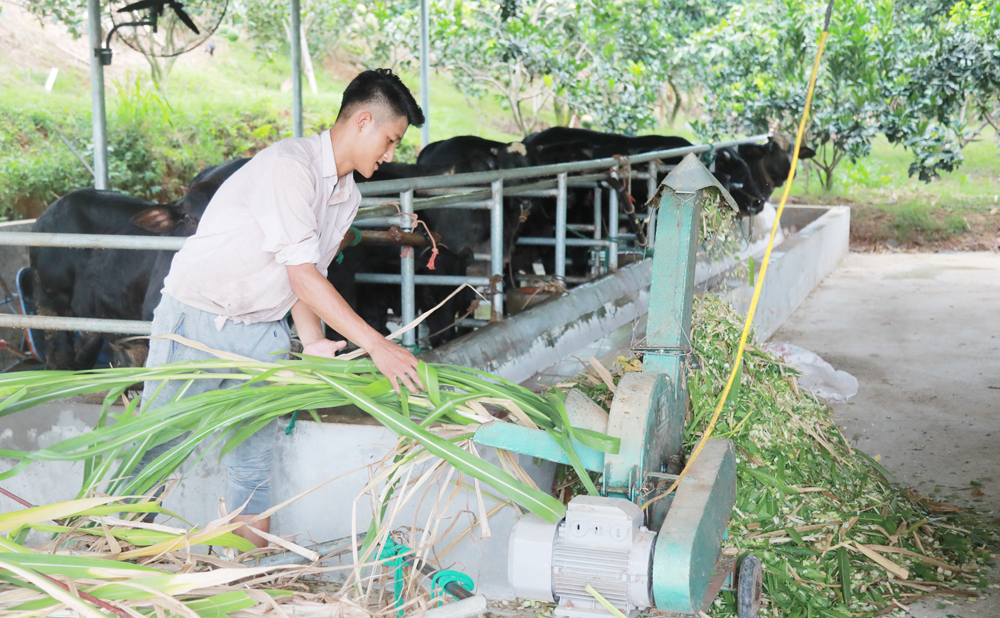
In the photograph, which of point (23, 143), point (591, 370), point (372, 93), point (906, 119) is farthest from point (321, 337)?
point (23, 143)

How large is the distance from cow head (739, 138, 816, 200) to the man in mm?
7521

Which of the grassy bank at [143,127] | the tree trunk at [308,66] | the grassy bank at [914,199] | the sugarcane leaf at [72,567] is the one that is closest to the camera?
the sugarcane leaf at [72,567]

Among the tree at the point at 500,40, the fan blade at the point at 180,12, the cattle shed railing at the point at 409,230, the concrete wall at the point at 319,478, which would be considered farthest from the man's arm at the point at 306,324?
the tree at the point at 500,40

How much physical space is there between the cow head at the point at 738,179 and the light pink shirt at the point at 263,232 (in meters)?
6.48

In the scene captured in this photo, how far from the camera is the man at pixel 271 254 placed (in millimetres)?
2314

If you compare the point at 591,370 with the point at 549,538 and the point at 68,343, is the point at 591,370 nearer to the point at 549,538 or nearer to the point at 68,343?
the point at 549,538

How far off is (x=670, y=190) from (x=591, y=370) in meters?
0.95

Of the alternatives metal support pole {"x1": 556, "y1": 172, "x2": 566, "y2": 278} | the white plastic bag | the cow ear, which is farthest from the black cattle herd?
the white plastic bag

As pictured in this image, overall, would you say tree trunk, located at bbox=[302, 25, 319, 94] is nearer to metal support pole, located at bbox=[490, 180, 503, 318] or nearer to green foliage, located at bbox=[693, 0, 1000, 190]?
green foliage, located at bbox=[693, 0, 1000, 190]

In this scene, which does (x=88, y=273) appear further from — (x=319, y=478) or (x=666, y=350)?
(x=666, y=350)

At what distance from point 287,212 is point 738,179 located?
7168 millimetres

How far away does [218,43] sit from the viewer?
22.1m

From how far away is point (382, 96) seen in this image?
2475 mm

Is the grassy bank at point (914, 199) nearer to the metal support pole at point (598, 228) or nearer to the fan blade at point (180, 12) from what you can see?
the metal support pole at point (598, 228)
